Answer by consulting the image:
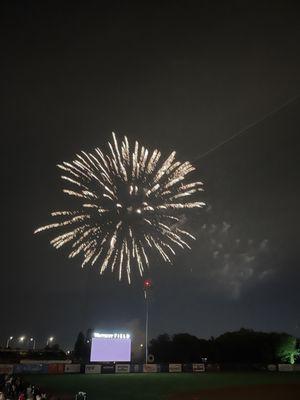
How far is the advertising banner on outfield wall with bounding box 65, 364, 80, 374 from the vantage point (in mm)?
56625

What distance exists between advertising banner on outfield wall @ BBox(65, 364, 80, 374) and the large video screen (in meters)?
3.32

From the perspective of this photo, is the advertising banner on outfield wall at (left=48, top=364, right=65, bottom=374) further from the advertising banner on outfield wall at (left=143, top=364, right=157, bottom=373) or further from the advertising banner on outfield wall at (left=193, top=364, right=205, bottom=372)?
the advertising banner on outfield wall at (left=193, top=364, right=205, bottom=372)

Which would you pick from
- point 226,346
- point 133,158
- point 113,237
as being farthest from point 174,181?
point 226,346

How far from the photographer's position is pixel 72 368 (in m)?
57.1

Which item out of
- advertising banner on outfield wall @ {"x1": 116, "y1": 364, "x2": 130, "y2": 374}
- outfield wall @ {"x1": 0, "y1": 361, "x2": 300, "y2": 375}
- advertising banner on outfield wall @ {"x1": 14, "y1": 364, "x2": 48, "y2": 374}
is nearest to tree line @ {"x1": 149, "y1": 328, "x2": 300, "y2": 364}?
outfield wall @ {"x1": 0, "y1": 361, "x2": 300, "y2": 375}

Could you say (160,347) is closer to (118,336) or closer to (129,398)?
(118,336)

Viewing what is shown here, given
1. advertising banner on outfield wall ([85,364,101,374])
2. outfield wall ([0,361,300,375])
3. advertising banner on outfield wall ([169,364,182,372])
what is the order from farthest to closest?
advertising banner on outfield wall ([169,364,182,372]), advertising banner on outfield wall ([85,364,101,374]), outfield wall ([0,361,300,375])

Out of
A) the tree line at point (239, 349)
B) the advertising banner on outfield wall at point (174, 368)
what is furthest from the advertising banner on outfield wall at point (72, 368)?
the tree line at point (239, 349)

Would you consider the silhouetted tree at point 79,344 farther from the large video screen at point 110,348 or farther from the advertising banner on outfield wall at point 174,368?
the large video screen at point 110,348

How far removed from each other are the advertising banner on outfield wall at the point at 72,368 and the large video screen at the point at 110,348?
131 inches

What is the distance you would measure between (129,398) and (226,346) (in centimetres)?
7573

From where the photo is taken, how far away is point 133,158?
35.4 metres

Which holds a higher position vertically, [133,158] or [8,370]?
[133,158]

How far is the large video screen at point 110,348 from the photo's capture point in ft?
185
